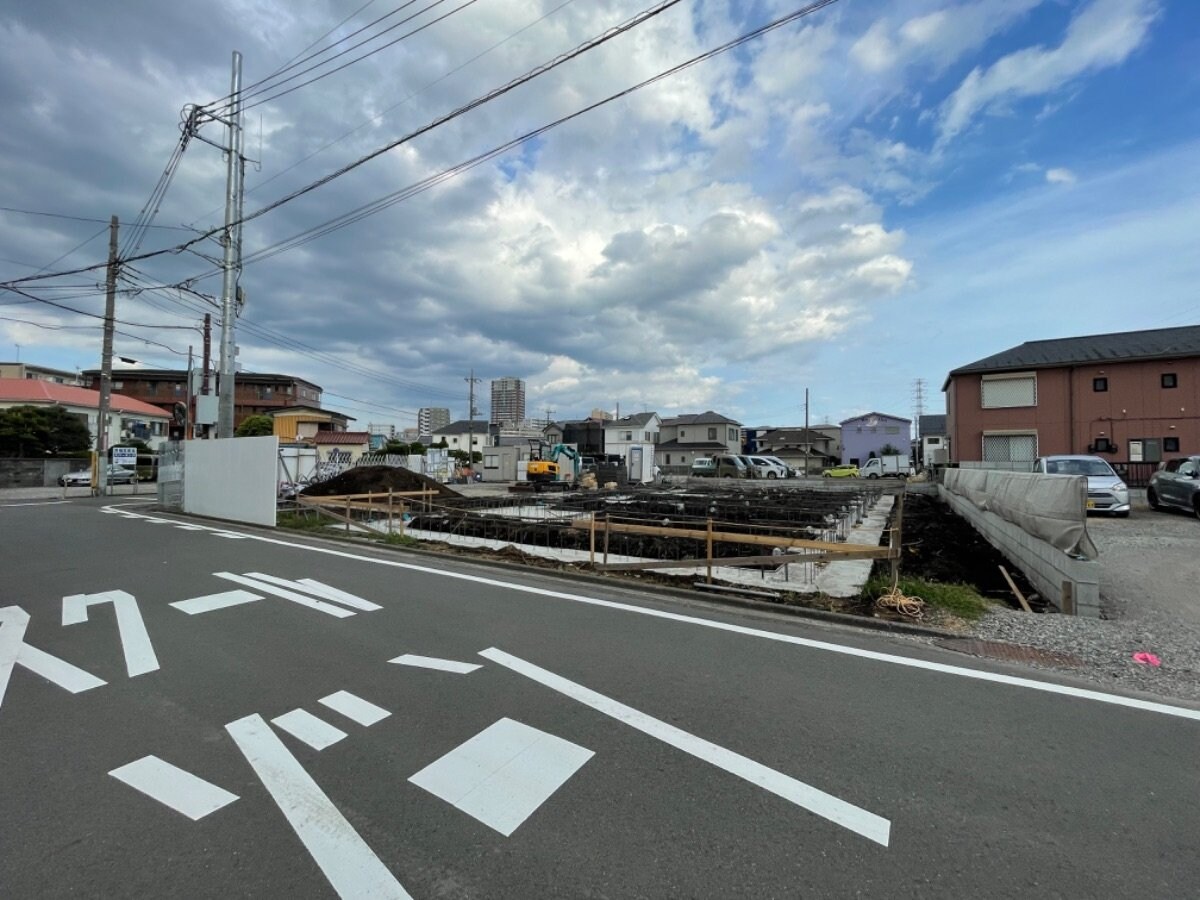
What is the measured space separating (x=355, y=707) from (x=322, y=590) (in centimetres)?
394

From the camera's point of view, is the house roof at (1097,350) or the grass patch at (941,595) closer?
the grass patch at (941,595)

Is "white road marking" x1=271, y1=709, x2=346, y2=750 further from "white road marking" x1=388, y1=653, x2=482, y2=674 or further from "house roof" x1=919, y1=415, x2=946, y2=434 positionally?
"house roof" x1=919, y1=415, x2=946, y2=434

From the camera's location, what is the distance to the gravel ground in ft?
14.7

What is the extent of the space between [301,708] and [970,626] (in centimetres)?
601

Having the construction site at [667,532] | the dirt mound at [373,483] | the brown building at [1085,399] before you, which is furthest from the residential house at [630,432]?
the construction site at [667,532]

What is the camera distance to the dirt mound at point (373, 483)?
2056 cm

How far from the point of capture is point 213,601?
654 cm

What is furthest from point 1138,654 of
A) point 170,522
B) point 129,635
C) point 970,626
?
point 170,522

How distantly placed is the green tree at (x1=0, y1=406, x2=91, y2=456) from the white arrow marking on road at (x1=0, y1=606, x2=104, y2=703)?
45.7m

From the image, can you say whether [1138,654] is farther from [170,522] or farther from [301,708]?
[170,522]

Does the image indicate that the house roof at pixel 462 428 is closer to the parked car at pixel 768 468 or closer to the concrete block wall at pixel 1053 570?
the parked car at pixel 768 468

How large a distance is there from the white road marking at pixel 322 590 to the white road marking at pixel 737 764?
2.97 m

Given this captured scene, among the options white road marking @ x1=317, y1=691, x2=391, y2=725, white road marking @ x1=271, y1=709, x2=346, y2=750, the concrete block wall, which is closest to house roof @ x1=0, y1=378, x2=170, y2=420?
white road marking @ x1=317, y1=691, x2=391, y2=725

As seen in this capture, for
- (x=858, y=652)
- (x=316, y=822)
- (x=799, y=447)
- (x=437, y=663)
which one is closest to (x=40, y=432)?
(x=437, y=663)
